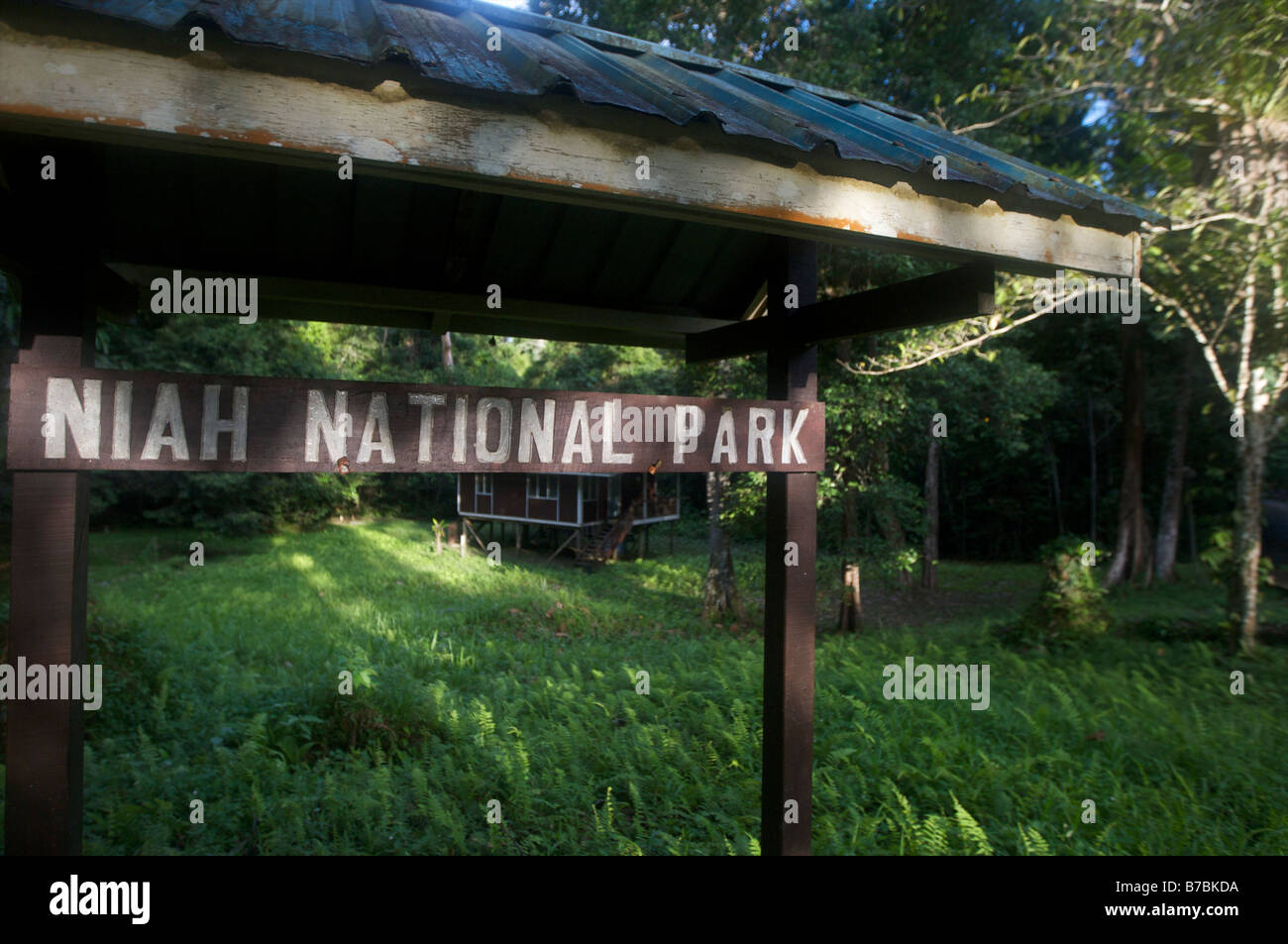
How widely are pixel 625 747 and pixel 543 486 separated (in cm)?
1771

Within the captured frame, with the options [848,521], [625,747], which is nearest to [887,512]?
Answer: [848,521]

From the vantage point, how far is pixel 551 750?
17.7 ft

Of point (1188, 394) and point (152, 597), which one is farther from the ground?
point (1188, 394)

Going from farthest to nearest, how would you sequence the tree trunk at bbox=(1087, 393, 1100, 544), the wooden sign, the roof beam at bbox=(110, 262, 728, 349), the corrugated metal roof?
1. the tree trunk at bbox=(1087, 393, 1100, 544)
2. the roof beam at bbox=(110, 262, 728, 349)
3. the wooden sign
4. the corrugated metal roof

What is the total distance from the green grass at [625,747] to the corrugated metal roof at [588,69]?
3.48 meters

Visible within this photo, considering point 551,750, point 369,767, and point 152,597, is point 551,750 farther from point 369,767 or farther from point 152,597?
point 152,597

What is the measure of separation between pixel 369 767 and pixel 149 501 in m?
21.3

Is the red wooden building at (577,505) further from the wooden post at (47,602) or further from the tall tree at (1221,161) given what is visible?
the wooden post at (47,602)

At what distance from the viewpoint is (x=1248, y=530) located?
864 centimetres

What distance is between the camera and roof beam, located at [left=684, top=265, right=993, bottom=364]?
2.52 meters

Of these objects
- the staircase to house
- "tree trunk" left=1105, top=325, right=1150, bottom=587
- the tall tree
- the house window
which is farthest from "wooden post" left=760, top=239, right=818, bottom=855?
the house window

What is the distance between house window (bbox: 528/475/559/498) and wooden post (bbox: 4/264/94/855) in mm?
19960

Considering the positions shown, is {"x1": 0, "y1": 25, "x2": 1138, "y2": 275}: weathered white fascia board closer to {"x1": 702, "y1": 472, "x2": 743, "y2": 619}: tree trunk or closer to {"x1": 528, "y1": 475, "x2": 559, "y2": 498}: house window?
{"x1": 702, "y1": 472, "x2": 743, "y2": 619}: tree trunk
